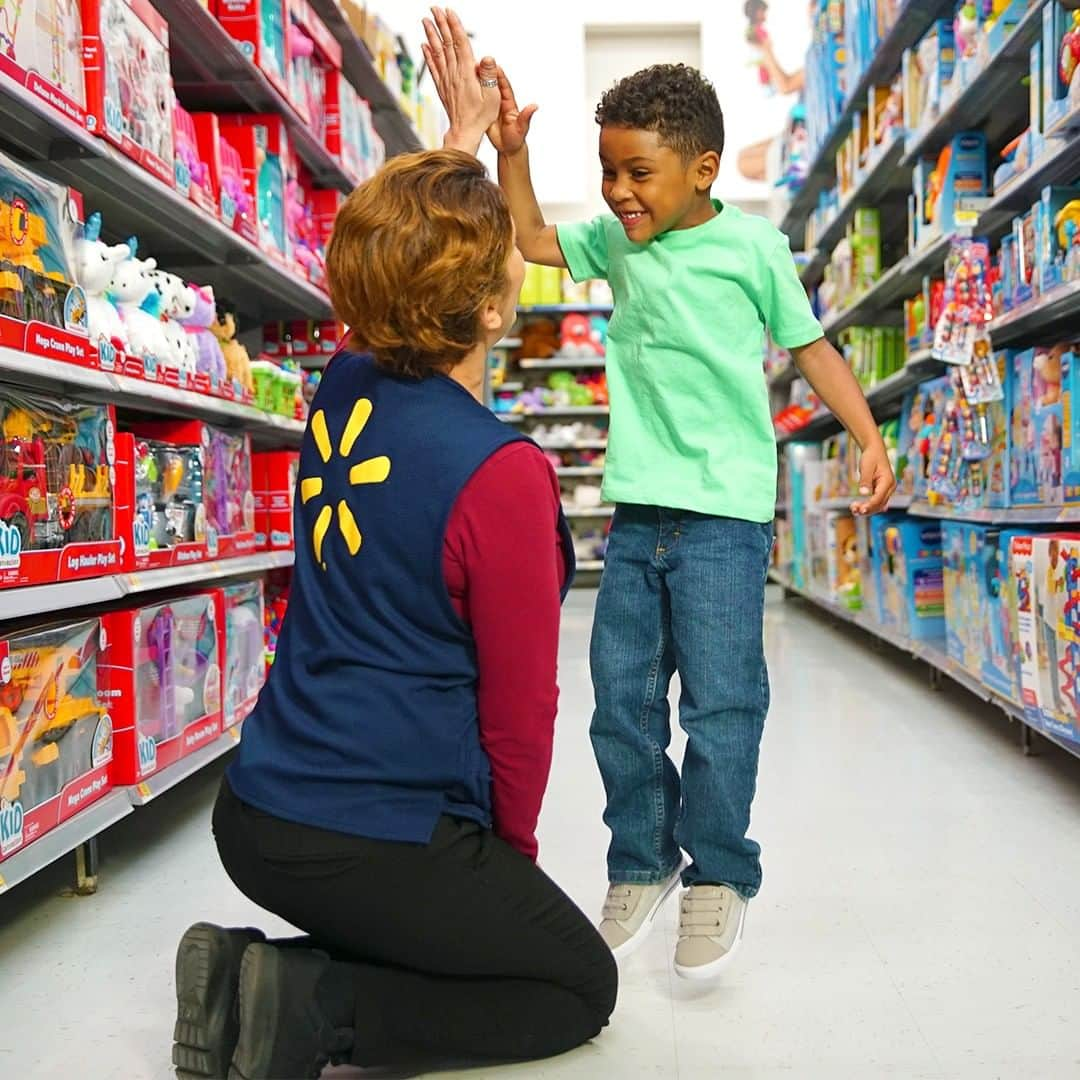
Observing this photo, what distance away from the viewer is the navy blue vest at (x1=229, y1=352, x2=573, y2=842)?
112 centimetres

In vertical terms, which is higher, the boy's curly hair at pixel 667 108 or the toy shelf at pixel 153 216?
the toy shelf at pixel 153 216

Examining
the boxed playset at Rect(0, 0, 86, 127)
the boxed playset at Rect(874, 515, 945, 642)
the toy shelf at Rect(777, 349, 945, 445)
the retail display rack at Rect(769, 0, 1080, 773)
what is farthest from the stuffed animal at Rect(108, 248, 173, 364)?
the boxed playset at Rect(874, 515, 945, 642)

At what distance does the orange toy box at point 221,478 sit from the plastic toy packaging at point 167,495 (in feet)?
0.11

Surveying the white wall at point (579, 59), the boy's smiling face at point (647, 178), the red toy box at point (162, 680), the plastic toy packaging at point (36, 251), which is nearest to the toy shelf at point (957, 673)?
the boy's smiling face at point (647, 178)

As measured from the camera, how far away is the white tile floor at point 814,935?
4.30ft

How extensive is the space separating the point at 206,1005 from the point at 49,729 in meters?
0.75

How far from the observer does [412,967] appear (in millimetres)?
1179

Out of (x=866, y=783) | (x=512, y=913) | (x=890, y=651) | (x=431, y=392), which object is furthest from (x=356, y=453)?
(x=890, y=651)

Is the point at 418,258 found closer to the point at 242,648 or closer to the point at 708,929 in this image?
the point at 708,929

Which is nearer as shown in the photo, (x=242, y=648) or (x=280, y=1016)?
(x=280, y=1016)

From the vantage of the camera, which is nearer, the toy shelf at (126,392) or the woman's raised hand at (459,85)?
the woman's raised hand at (459,85)

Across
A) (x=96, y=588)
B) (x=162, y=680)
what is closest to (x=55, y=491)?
(x=96, y=588)

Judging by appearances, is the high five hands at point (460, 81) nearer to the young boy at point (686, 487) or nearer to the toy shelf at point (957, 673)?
the young boy at point (686, 487)

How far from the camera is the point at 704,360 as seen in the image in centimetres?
158
